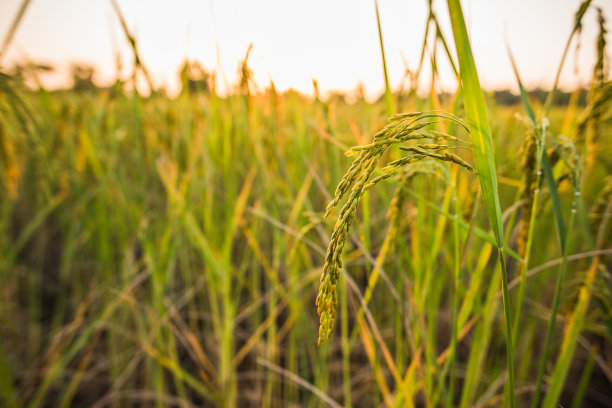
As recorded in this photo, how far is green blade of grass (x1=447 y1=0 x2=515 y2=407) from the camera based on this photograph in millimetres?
453

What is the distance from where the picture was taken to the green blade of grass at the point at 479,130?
1.49ft

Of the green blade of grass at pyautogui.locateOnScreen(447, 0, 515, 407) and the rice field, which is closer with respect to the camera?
the green blade of grass at pyautogui.locateOnScreen(447, 0, 515, 407)

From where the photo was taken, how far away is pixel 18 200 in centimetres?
275

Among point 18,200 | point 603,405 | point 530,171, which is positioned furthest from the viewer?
point 18,200

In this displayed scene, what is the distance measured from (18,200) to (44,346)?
55.5 inches

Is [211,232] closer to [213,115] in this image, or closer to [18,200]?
[213,115]

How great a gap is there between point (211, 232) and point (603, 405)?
201 centimetres

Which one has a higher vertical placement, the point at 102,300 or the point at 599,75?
the point at 599,75

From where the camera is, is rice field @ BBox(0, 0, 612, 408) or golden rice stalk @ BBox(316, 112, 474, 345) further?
rice field @ BBox(0, 0, 612, 408)

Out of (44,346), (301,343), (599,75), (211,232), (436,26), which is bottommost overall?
(44,346)

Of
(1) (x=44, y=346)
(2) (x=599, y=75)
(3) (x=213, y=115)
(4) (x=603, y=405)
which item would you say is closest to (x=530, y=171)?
(2) (x=599, y=75)

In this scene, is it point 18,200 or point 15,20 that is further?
point 18,200

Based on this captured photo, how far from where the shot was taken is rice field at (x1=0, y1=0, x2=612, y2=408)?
2.00ft

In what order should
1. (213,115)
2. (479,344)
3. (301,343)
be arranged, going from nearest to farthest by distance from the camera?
(479,344) < (213,115) < (301,343)
